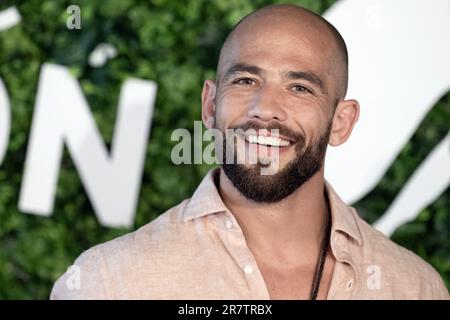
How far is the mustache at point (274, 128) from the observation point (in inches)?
95.3

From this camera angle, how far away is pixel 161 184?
12.4 ft

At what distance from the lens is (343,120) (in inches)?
106

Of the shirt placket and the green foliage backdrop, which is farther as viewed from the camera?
the green foliage backdrop

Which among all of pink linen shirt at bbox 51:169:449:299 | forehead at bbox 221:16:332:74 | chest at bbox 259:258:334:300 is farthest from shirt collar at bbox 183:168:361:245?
forehead at bbox 221:16:332:74

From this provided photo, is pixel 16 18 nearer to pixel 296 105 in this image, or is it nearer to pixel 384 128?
pixel 384 128

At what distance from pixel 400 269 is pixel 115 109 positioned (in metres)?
1.57

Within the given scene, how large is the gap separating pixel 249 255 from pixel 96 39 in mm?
1656

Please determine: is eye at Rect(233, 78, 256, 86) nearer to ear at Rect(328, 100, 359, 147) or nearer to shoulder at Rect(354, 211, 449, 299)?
ear at Rect(328, 100, 359, 147)

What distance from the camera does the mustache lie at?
2.42m

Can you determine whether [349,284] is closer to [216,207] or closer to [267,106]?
[216,207]

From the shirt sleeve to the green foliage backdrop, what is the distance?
4.34ft

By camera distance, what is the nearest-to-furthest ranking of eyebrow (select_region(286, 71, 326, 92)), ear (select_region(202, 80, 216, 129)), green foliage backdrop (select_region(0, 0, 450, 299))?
1. eyebrow (select_region(286, 71, 326, 92))
2. ear (select_region(202, 80, 216, 129))
3. green foliage backdrop (select_region(0, 0, 450, 299))

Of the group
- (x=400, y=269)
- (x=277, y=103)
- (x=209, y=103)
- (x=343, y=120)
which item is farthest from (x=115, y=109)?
(x=400, y=269)
